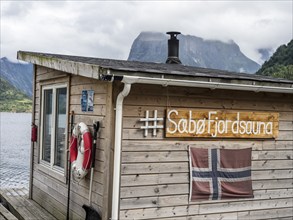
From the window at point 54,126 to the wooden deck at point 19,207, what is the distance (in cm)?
80

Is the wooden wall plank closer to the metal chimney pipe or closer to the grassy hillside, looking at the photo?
the metal chimney pipe

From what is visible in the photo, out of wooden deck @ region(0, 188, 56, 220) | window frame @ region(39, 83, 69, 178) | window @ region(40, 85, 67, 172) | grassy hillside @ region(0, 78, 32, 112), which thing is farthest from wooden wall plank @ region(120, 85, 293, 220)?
grassy hillside @ region(0, 78, 32, 112)

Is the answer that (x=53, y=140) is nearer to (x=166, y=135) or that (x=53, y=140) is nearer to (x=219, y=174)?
(x=166, y=135)

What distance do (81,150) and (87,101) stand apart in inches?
27.7

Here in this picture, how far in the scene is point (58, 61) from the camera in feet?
20.1

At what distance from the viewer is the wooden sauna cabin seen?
5129 millimetres

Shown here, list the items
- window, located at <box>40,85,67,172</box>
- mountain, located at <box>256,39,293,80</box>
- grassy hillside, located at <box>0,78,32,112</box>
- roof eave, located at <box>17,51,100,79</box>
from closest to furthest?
roof eave, located at <box>17,51,100,79</box>
window, located at <box>40,85,67,172</box>
mountain, located at <box>256,39,293,80</box>
grassy hillside, located at <box>0,78,32,112</box>

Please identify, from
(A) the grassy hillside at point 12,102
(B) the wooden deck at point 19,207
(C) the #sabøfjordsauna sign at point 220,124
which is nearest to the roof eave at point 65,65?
(C) the #sabøfjordsauna sign at point 220,124

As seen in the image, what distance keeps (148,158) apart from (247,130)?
5.12 feet

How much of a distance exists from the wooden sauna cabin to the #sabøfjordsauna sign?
0.04 feet

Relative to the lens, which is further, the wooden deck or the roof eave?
the wooden deck

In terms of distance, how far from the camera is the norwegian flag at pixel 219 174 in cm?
569

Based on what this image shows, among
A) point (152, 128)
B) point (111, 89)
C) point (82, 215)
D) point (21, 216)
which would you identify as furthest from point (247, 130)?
point (21, 216)

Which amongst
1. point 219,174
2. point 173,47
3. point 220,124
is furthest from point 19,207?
point 173,47
